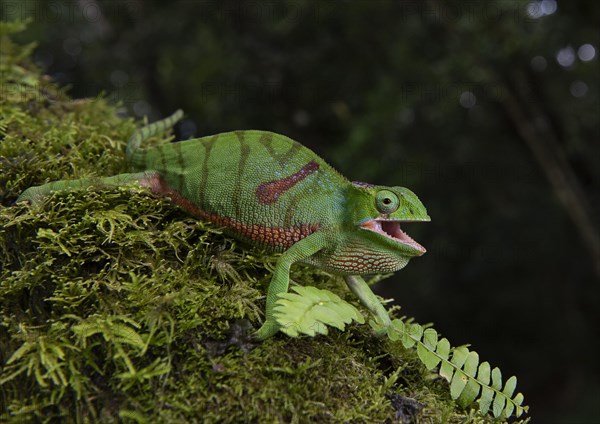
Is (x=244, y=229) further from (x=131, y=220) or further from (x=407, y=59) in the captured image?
(x=407, y=59)

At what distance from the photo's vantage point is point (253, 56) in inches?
311

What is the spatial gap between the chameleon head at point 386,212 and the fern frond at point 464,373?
33 cm

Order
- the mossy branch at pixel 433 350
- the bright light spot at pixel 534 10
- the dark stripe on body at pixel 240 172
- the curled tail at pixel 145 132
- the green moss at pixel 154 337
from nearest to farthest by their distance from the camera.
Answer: the green moss at pixel 154 337
the mossy branch at pixel 433 350
the dark stripe on body at pixel 240 172
the curled tail at pixel 145 132
the bright light spot at pixel 534 10

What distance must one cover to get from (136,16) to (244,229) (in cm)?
944

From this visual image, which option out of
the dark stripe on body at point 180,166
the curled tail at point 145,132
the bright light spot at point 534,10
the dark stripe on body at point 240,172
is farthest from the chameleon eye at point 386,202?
the bright light spot at point 534,10

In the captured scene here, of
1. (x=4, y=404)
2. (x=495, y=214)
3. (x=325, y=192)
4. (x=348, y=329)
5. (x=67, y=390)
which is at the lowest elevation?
(x=495, y=214)

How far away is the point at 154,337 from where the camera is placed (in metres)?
1.80

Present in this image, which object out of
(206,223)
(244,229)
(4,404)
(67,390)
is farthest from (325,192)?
(4,404)

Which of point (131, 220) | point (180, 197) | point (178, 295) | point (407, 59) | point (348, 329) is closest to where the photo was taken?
point (178, 295)

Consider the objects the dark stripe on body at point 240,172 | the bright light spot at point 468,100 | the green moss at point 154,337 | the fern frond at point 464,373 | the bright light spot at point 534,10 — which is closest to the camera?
the green moss at point 154,337

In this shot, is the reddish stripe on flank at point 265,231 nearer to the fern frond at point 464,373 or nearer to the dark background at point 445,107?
the fern frond at point 464,373

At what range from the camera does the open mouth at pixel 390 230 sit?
223 centimetres

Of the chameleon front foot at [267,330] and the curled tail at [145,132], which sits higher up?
the curled tail at [145,132]

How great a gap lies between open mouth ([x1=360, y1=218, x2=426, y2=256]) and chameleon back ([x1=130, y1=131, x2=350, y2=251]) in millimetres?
150
